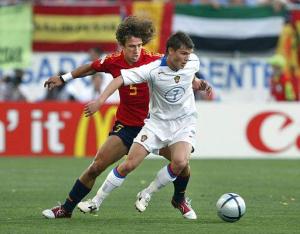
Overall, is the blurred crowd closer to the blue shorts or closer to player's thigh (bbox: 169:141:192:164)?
the blue shorts

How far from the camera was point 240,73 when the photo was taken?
76.4ft

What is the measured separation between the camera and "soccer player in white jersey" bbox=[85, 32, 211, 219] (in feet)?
34.1

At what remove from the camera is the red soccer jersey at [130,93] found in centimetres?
1089

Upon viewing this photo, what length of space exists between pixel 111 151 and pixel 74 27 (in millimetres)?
12931

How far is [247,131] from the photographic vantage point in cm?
2075

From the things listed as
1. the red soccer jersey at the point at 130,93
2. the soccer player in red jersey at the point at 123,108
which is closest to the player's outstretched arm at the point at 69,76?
the soccer player in red jersey at the point at 123,108

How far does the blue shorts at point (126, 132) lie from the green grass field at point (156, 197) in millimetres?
845

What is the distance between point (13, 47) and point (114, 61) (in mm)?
12394

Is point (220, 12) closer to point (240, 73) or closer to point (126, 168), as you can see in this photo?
point (240, 73)

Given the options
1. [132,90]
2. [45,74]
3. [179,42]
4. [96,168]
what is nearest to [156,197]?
[96,168]

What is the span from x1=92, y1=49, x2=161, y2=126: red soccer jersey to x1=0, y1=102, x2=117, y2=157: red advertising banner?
9.59m

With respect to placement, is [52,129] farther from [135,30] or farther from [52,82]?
[135,30]

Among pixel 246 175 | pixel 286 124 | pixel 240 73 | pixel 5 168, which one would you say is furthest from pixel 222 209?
pixel 240 73

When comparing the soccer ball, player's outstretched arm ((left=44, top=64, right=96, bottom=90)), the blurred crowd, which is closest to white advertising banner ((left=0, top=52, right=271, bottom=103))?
the blurred crowd
